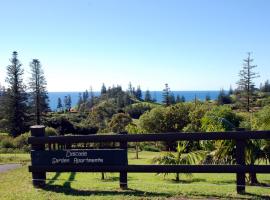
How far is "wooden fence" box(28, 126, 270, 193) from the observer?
8555 mm

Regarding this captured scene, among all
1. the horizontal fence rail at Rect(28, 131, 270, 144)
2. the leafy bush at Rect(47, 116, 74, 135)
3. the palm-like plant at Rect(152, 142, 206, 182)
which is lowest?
the leafy bush at Rect(47, 116, 74, 135)

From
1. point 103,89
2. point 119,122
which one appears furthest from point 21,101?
point 103,89

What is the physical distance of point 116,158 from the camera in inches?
359

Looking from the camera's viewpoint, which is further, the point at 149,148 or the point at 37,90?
the point at 37,90

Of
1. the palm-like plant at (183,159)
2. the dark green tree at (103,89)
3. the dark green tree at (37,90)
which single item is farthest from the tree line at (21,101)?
the dark green tree at (103,89)

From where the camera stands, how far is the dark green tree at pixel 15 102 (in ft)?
226

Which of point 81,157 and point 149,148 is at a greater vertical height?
point 81,157

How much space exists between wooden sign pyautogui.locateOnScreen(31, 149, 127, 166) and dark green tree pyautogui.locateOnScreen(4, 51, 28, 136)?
201ft

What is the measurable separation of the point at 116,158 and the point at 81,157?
76 centimetres

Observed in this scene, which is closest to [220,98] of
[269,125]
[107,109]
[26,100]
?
[107,109]

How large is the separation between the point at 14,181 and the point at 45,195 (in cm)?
229

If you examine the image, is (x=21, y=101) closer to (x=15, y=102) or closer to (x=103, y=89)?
(x=15, y=102)

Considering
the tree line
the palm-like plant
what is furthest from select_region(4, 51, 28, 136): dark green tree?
the palm-like plant

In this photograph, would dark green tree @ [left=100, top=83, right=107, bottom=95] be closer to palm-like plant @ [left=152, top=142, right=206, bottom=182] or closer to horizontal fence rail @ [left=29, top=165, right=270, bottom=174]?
palm-like plant @ [left=152, top=142, right=206, bottom=182]
